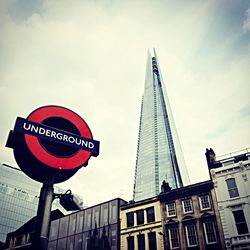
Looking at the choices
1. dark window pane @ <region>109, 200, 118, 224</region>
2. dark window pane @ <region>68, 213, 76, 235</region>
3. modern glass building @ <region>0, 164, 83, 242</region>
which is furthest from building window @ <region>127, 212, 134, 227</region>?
modern glass building @ <region>0, 164, 83, 242</region>

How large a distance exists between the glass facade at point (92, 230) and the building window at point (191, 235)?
28.1ft

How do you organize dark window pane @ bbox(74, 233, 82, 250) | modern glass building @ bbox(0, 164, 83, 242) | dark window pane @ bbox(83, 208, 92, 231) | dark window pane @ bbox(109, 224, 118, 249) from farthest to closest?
modern glass building @ bbox(0, 164, 83, 242) → dark window pane @ bbox(83, 208, 92, 231) → dark window pane @ bbox(74, 233, 82, 250) → dark window pane @ bbox(109, 224, 118, 249)

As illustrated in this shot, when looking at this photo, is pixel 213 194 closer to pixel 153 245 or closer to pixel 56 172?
pixel 153 245

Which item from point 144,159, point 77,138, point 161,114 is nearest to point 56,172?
point 77,138

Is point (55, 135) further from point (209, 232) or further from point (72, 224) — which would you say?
point (72, 224)

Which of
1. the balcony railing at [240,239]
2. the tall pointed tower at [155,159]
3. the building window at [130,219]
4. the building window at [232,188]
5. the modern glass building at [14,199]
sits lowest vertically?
the balcony railing at [240,239]

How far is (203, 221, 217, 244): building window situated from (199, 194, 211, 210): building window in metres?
1.63

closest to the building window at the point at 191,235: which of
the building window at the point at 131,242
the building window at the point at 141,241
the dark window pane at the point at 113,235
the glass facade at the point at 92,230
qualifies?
the building window at the point at 141,241

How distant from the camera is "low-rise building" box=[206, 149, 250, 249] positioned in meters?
25.4

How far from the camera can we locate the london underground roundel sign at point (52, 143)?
42.1 feet

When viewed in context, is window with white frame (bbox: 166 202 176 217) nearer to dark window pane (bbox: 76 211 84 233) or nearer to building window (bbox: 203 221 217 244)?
building window (bbox: 203 221 217 244)

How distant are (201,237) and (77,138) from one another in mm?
19556

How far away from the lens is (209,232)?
1070 inches

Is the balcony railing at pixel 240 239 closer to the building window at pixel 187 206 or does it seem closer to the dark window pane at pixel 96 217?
the building window at pixel 187 206
